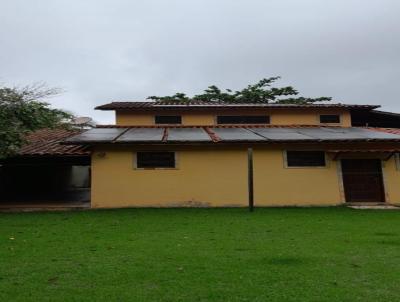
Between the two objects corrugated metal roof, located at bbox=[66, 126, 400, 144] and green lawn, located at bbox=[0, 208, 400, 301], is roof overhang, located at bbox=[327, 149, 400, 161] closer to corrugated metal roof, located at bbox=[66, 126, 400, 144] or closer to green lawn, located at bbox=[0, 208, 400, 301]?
corrugated metal roof, located at bbox=[66, 126, 400, 144]

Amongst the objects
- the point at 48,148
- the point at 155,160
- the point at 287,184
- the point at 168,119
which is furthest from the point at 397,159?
→ the point at 48,148

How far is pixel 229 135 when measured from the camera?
14461mm

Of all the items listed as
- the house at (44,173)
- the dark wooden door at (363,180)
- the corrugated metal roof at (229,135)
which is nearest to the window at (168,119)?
the corrugated metal roof at (229,135)

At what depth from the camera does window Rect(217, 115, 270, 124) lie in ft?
58.9

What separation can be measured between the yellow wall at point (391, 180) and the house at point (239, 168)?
36mm

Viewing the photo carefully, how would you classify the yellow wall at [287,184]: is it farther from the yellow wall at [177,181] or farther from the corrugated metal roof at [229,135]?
the corrugated metal roof at [229,135]

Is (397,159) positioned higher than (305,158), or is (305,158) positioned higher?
(305,158)

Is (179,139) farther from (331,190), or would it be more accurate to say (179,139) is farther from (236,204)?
(331,190)

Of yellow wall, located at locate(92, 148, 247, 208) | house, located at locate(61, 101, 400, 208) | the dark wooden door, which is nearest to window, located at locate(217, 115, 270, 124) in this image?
house, located at locate(61, 101, 400, 208)

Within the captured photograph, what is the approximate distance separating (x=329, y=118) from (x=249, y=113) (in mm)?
3786

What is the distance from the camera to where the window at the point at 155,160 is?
1373cm

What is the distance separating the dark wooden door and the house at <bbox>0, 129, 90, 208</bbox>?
9.29m

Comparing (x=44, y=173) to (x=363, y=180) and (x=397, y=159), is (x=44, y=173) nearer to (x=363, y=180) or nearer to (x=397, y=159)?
(x=363, y=180)

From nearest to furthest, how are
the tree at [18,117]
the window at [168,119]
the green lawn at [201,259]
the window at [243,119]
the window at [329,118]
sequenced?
1. the green lawn at [201,259]
2. the tree at [18,117]
3. the window at [168,119]
4. the window at [243,119]
5. the window at [329,118]
